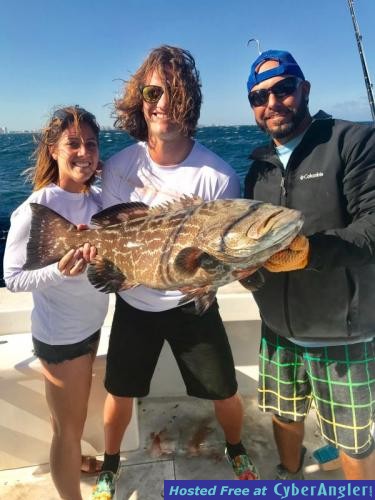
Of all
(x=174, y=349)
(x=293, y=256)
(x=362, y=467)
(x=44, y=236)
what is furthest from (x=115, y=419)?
(x=293, y=256)

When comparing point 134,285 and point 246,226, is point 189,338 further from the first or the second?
point 246,226

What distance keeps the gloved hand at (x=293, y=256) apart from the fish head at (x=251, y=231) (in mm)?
89

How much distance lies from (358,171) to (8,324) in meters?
3.38

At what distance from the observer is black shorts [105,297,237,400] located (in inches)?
115

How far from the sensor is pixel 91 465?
3.32 meters

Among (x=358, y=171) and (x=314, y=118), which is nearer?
(x=358, y=171)

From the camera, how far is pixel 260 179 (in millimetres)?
2801

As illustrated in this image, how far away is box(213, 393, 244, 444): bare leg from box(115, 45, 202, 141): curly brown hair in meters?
2.09

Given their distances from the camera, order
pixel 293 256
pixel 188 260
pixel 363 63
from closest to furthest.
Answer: pixel 293 256 → pixel 188 260 → pixel 363 63

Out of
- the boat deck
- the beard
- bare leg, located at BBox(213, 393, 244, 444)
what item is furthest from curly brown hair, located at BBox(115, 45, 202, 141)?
the boat deck

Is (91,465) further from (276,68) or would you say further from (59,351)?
(276,68)

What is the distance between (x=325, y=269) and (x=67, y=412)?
1.95 meters

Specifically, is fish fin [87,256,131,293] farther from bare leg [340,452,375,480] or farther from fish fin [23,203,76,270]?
bare leg [340,452,375,480]

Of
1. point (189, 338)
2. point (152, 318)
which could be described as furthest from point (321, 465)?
point (152, 318)
